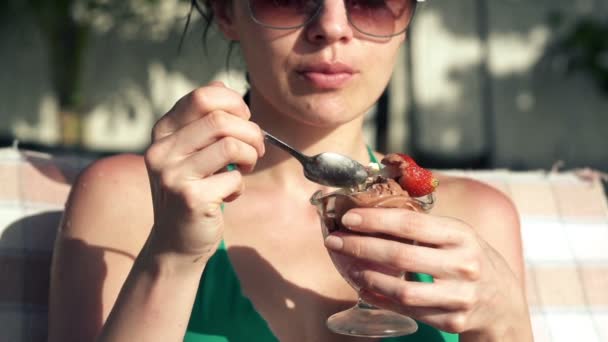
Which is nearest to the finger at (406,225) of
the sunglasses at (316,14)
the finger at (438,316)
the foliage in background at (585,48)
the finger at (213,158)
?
the finger at (438,316)

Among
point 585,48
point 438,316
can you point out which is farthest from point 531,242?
point 585,48

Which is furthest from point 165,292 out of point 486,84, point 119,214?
point 486,84

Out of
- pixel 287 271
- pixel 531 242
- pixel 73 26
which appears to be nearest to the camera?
pixel 287 271

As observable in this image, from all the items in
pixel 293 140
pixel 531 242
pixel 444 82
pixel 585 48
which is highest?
pixel 293 140

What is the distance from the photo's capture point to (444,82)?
8.69 metres

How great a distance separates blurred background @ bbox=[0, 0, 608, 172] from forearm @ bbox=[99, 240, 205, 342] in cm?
679

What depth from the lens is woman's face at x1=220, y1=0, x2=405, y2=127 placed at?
6.88ft

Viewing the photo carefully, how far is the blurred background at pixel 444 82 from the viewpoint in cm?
855

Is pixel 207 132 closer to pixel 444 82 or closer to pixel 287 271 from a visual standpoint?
pixel 287 271

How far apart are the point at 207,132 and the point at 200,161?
0.17 ft

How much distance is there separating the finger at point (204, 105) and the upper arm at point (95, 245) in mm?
547

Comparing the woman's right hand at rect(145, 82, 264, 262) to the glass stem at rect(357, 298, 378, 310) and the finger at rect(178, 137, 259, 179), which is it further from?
the glass stem at rect(357, 298, 378, 310)

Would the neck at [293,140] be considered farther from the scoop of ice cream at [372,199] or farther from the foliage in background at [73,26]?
the foliage in background at [73,26]

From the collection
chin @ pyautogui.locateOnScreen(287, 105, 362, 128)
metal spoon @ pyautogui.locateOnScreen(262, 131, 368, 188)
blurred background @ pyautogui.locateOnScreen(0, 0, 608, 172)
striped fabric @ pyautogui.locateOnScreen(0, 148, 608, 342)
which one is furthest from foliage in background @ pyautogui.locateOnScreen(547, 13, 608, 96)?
metal spoon @ pyautogui.locateOnScreen(262, 131, 368, 188)
